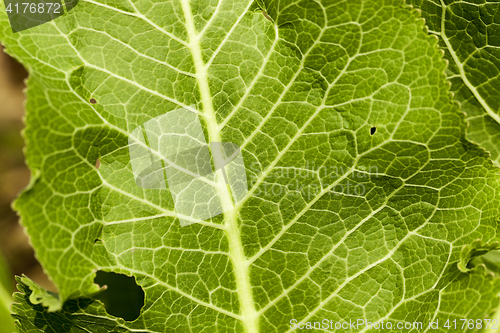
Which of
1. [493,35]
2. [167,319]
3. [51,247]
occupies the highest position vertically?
[493,35]

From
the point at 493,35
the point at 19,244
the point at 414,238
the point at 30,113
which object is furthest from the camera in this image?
the point at 19,244

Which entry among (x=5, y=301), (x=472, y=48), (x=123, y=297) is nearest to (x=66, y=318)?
(x=123, y=297)

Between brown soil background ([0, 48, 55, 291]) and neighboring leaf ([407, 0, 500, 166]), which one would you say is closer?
neighboring leaf ([407, 0, 500, 166])

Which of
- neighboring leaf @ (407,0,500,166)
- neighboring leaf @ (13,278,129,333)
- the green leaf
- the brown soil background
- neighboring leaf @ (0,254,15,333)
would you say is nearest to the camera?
the green leaf

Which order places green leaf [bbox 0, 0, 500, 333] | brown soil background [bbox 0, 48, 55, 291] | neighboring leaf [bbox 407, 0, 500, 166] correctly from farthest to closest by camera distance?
brown soil background [bbox 0, 48, 55, 291] → neighboring leaf [bbox 407, 0, 500, 166] → green leaf [bbox 0, 0, 500, 333]

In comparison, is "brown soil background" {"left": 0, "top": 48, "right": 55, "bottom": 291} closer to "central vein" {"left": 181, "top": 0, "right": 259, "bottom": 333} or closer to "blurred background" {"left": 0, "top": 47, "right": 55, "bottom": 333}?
"blurred background" {"left": 0, "top": 47, "right": 55, "bottom": 333}

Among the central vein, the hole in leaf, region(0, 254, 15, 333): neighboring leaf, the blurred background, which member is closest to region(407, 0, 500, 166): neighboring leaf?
the central vein

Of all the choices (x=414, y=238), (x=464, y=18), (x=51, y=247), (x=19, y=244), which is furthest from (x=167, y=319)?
(x=19, y=244)

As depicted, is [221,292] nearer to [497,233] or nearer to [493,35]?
[497,233]
